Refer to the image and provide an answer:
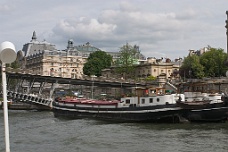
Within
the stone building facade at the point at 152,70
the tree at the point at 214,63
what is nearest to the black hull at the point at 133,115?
the tree at the point at 214,63

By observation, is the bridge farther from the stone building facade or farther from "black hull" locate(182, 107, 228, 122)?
"black hull" locate(182, 107, 228, 122)

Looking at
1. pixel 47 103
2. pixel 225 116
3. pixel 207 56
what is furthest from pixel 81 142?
pixel 207 56

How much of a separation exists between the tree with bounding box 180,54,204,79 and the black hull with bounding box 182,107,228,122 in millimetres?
50041

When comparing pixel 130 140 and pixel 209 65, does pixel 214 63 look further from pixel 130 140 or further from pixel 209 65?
pixel 130 140

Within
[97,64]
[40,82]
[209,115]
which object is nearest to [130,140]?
[209,115]

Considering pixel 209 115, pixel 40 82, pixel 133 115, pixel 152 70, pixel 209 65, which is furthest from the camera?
pixel 152 70

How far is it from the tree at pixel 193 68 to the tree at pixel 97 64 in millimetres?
28946

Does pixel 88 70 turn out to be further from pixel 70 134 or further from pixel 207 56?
pixel 70 134

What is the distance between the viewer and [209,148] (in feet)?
67.0

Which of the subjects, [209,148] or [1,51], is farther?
[209,148]

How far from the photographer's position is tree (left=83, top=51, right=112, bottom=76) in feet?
363

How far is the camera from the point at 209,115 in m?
33.8

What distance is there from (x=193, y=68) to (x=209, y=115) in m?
51.7

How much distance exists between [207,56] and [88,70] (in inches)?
1449
